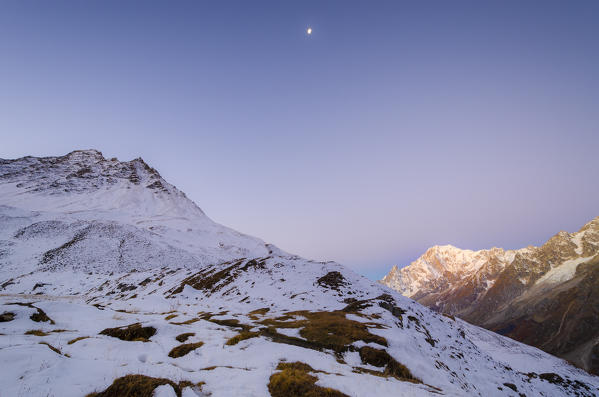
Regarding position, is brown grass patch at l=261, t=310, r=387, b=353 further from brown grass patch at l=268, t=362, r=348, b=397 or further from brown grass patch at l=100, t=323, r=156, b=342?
brown grass patch at l=268, t=362, r=348, b=397

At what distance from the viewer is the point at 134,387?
883 cm

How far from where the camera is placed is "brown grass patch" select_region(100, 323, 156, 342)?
18922 millimetres

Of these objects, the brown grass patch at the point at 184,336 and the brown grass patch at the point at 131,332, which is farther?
the brown grass patch at the point at 184,336

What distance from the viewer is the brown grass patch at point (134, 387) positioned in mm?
8578

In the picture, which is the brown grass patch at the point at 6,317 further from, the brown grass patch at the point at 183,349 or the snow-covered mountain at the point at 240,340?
the brown grass patch at the point at 183,349

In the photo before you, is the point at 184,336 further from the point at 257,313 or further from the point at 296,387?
the point at 257,313

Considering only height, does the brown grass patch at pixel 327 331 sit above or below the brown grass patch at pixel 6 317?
above

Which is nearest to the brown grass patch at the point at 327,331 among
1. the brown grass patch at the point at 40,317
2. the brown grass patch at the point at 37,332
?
the brown grass patch at the point at 37,332

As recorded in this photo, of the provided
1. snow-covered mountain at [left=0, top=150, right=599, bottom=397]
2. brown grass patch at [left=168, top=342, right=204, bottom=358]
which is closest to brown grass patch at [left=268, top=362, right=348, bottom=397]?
snow-covered mountain at [left=0, top=150, right=599, bottom=397]

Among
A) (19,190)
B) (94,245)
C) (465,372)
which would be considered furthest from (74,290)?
(19,190)

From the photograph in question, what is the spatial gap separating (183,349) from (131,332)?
17.4ft

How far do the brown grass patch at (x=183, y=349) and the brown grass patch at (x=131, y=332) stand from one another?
285 centimetres

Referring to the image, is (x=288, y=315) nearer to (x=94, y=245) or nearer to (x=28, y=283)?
(x=28, y=283)

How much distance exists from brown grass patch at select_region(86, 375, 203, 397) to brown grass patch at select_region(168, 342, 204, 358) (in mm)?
7634
